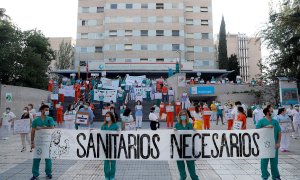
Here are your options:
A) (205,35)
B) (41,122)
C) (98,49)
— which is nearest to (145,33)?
(98,49)

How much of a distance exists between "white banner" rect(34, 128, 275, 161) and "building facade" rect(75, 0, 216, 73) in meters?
50.7

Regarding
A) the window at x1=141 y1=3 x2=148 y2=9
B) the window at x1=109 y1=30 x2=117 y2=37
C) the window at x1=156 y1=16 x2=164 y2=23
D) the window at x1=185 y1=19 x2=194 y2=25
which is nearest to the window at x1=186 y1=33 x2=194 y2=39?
the window at x1=185 y1=19 x2=194 y2=25

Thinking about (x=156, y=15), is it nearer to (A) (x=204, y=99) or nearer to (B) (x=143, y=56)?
(B) (x=143, y=56)

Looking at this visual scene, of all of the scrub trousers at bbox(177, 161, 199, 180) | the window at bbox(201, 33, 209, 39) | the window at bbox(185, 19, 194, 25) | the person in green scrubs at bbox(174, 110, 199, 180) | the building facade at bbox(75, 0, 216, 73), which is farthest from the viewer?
the window at bbox(185, 19, 194, 25)

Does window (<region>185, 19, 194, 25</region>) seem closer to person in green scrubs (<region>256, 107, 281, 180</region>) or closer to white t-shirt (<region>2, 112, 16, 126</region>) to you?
white t-shirt (<region>2, 112, 16, 126</region>)

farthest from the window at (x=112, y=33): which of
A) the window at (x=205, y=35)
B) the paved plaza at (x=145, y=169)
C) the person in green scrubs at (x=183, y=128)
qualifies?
the person in green scrubs at (x=183, y=128)

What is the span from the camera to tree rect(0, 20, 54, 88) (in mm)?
38219

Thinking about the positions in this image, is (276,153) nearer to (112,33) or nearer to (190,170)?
(190,170)

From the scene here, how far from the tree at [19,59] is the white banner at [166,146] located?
33719 mm

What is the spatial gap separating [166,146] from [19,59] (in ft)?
136

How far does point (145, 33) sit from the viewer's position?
199ft

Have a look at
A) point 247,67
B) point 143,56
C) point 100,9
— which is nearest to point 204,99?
point 143,56

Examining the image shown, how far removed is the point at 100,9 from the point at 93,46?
8614 millimetres

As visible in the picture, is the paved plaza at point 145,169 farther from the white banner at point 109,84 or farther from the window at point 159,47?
the window at point 159,47
